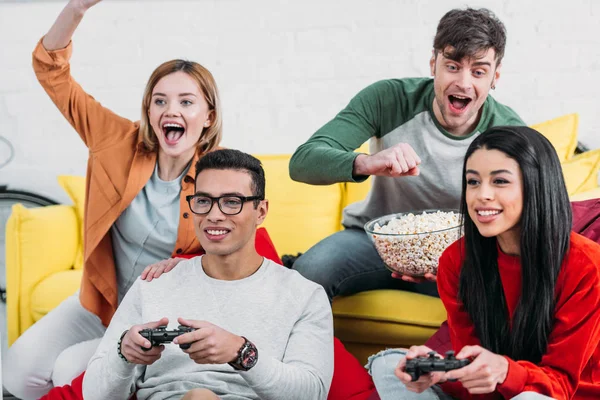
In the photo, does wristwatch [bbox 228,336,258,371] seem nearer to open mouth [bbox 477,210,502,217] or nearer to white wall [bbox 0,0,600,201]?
open mouth [bbox 477,210,502,217]

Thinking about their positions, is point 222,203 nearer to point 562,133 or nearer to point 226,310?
point 226,310

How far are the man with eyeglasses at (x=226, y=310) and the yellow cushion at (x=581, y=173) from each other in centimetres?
101

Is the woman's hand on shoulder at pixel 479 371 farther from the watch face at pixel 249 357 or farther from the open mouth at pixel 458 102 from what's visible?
the open mouth at pixel 458 102

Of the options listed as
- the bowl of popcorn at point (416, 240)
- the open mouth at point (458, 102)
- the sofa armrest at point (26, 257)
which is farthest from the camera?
the sofa armrest at point (26, 257)

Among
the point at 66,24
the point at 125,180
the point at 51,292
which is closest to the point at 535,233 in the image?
the point at 125,180

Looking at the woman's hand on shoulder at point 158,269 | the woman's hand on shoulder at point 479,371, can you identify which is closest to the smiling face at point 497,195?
the woman's hand on shoulder at point 479,371

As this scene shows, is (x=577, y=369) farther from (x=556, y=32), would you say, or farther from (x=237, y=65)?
(x=237, y=65)

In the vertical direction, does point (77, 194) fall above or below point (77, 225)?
above

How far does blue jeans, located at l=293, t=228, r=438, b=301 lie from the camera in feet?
7.29

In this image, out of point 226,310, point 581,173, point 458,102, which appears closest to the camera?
point 226,310

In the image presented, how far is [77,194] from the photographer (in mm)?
2889

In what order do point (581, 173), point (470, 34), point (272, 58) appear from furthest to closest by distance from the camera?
point (272, 58), point (581, 173), point (470, 34)

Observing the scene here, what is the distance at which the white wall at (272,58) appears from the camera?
9.53 feet

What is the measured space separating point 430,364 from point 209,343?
399 millimetres
